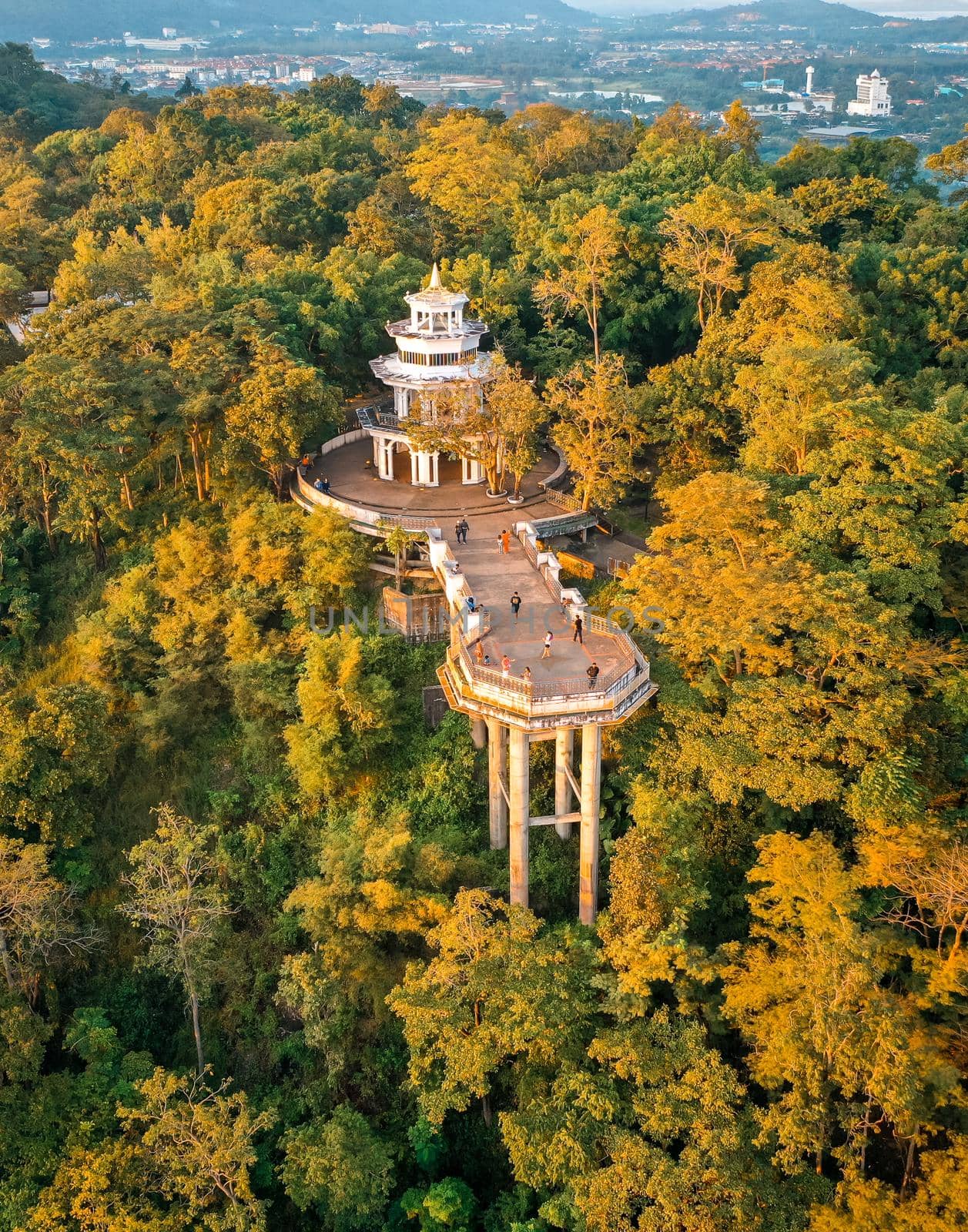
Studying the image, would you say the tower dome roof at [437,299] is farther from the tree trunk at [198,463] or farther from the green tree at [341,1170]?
the green tree at [341,1170]

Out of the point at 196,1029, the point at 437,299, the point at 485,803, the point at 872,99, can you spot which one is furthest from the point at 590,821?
the point at 872,99

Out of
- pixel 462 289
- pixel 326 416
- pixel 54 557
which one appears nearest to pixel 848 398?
pixel 326 416

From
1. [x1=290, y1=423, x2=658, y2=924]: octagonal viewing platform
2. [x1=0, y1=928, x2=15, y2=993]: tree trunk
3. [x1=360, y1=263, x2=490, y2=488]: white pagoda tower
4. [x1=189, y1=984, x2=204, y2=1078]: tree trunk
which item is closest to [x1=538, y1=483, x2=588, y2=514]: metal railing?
[x1=290, y1=423, x2=658, y2=924]: octagonal viewing platform

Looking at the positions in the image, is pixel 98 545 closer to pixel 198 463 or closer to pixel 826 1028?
pixel 198 463

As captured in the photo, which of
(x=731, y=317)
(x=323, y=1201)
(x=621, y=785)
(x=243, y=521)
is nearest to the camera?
(x=323, y=1201)

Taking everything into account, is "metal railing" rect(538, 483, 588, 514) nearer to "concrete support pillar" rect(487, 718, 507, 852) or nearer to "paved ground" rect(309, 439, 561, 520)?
"paved ground" rect(309, 439, 561, 520)

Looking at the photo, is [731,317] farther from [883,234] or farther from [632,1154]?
[632,1154]
